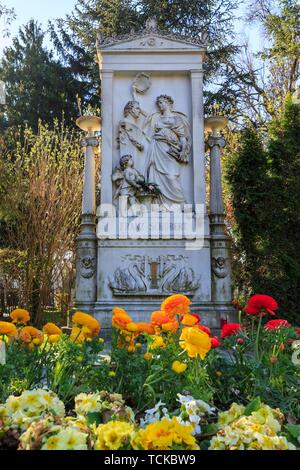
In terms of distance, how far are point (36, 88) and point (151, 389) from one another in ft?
68.0

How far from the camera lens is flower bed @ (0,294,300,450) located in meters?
1.57

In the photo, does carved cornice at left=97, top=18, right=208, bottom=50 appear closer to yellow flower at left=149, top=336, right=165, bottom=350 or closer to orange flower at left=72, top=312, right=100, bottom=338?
orange flower at left=72, top=312, right=100, bottom=338

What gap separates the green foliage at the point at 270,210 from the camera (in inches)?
345

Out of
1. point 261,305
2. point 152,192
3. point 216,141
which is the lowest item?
point 261,305

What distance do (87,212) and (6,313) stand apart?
5429 millimetres

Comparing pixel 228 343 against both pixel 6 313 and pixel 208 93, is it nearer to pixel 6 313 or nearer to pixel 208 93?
pixel 6 313

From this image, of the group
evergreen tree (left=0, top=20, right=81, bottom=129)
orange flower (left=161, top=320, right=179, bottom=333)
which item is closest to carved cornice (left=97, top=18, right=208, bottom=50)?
orange flower (left=161, top=320, right=179, bottom=333)

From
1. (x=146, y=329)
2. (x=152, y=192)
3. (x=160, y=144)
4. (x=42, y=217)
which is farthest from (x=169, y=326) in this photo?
(x=42, y=217)

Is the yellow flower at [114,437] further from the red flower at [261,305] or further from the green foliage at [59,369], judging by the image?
the red flower at [261,305]

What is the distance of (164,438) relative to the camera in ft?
4.93

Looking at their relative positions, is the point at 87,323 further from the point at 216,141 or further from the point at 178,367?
the point at 216,141

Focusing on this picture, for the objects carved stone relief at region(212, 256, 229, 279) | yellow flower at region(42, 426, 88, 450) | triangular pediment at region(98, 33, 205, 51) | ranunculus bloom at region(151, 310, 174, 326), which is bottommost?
yellow flower at region(42, 426, 88, 450)

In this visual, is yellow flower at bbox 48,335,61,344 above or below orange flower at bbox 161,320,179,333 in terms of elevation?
below

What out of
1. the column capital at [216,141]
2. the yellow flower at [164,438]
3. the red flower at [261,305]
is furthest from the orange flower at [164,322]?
the column capital at [216,141]
